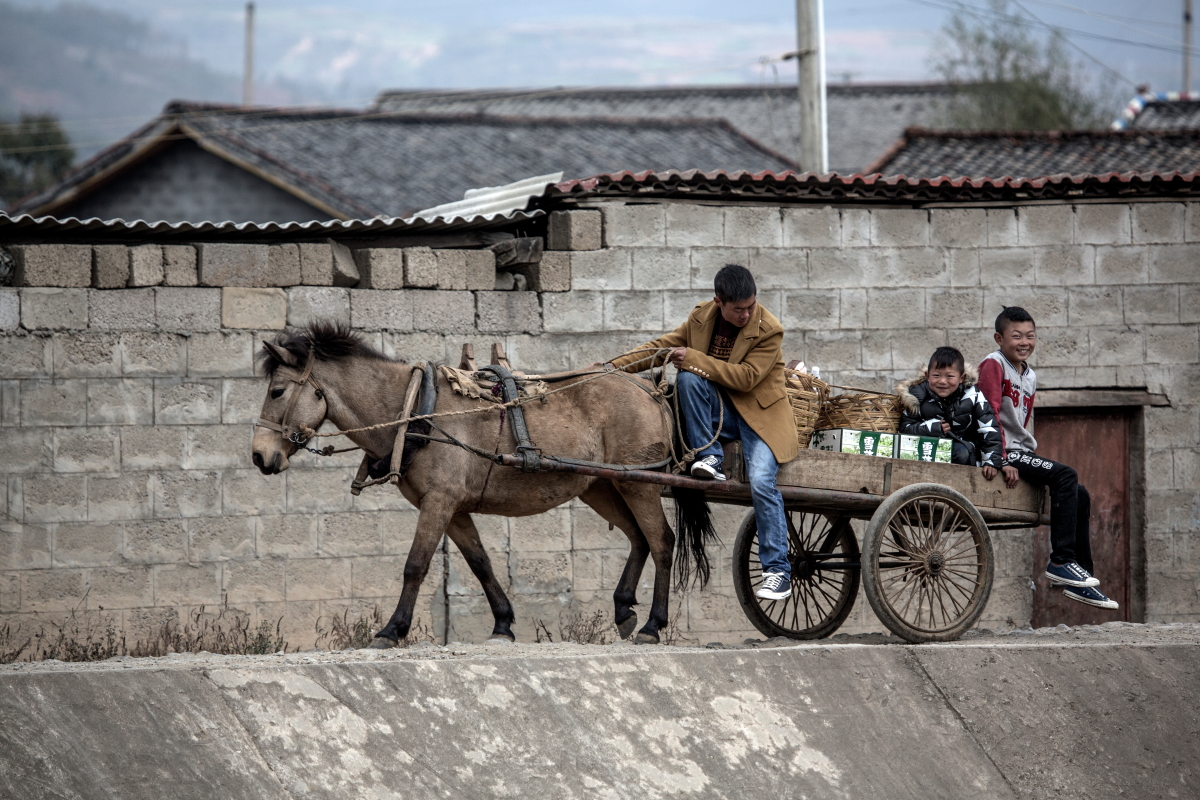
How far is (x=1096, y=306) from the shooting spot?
9.03 metres

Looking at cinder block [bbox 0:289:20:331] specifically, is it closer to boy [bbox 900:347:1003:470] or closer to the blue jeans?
the blue jeans

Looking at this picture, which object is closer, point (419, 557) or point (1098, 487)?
point (419, 557)

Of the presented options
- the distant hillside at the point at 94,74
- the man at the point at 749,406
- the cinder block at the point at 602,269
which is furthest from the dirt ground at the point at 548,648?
the distant hillside at the point at 94,74

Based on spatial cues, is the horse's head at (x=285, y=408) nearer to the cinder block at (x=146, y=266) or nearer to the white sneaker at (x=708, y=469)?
the white sneaker at (x=708, y=469)

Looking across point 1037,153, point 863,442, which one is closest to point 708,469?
point 863,442

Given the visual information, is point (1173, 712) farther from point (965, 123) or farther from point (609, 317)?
point (965, 123)

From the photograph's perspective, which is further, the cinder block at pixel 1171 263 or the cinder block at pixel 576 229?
the cinder block at pixel 1171 263

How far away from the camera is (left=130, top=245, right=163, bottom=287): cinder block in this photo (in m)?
7.85

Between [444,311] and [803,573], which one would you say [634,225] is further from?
[803,573]

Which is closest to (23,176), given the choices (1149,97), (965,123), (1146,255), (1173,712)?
(965,123)

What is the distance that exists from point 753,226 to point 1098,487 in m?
3.29

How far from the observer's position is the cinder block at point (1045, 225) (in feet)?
29.5

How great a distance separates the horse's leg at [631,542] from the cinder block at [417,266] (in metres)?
2.26

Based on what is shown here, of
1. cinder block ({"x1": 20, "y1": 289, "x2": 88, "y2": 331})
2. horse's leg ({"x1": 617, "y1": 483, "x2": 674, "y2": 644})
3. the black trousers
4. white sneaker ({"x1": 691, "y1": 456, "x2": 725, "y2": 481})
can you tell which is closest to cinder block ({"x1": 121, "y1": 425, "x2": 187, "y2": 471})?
cinder block ({"x1": 20, "y1": 289, "x2": 88, "y2": 331})
